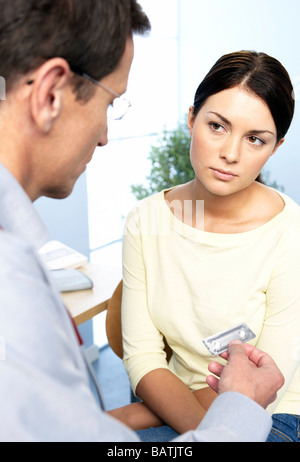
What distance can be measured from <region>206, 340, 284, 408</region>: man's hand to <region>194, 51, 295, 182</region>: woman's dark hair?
615mm

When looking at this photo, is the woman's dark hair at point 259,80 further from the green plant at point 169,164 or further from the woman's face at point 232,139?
the green plant at point 169,164

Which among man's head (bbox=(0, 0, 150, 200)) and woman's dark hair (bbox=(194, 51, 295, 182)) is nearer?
man's head (bbox=(0, 0, 150, 200))

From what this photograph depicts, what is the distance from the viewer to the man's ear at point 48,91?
0.69 metres

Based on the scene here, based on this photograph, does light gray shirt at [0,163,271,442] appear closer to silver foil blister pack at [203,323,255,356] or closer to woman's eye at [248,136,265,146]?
silver foil blister pack at [203,323,255,356]

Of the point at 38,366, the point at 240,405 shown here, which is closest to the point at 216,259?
the point at 240,405

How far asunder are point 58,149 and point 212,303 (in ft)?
2.40

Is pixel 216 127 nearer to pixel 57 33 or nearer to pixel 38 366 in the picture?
pixel 57 33

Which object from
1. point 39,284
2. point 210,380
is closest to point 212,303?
point 210,380

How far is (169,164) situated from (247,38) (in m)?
1.22

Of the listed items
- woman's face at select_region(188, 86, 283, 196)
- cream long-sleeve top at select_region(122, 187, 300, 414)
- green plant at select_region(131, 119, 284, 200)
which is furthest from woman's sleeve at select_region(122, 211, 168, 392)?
green plant at select_region(131, 119, 284, 200)

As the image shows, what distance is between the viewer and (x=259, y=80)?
49.3 inches

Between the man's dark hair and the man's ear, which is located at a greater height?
the man's dark hair

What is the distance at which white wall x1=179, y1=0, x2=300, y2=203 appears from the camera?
12.3 feet
